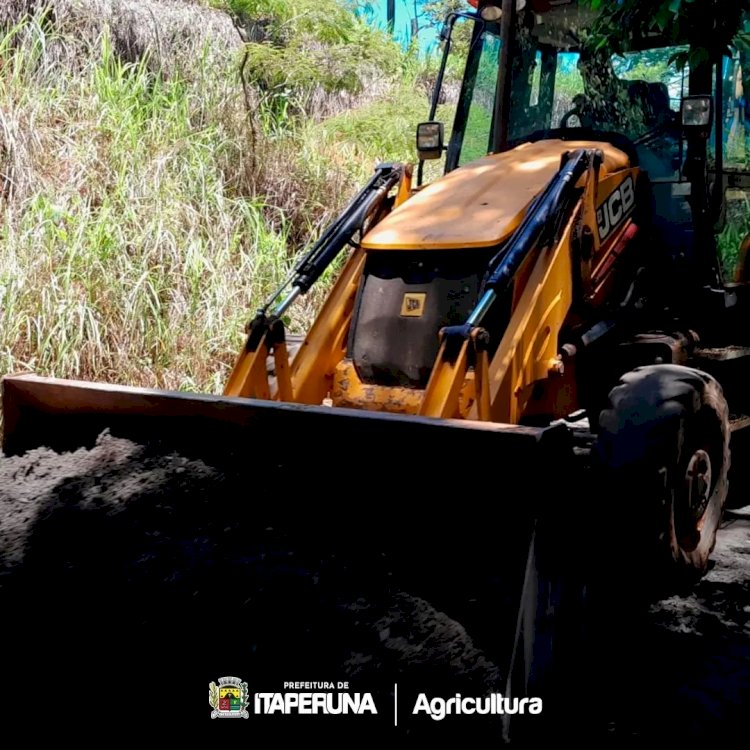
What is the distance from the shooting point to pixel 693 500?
3.48 meters

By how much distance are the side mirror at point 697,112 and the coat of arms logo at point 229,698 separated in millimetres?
3016

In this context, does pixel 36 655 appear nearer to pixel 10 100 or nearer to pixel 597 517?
pixel 597 517

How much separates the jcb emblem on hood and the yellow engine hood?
0.32 ft

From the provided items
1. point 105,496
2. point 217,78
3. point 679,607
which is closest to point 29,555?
point 105,496

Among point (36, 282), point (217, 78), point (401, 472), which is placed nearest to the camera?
point (401, 472)

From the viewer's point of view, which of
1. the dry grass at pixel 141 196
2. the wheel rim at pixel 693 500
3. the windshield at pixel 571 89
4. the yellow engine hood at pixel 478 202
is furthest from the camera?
the dry grass at pixel 141 196

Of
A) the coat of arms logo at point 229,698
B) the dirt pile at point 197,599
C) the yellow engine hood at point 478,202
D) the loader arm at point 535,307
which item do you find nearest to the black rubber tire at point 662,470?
the loader arm at point 535,307

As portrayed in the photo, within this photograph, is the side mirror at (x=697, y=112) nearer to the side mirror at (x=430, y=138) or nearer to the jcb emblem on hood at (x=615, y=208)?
the jcb emblem on hood at (x=615, y=208)

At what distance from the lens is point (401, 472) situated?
10.3ft

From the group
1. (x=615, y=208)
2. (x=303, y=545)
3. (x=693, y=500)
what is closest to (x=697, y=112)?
(x=615, y=208)

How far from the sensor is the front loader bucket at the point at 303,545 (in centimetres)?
275

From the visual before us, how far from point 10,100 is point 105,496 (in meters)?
4.92

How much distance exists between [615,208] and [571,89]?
3.11 feet

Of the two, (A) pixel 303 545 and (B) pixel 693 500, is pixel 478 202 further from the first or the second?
(A) pixel 303 545
